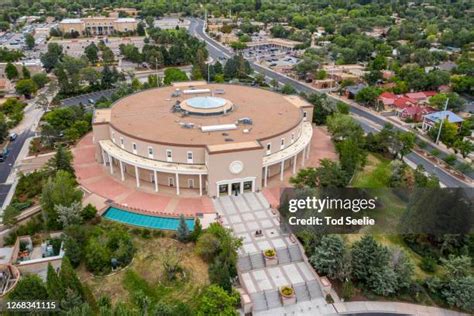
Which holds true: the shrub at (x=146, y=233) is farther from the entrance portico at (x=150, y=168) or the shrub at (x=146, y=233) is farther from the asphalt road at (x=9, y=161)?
the asphalt road at (x=9, y=161)

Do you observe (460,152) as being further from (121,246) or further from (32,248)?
(32,248)

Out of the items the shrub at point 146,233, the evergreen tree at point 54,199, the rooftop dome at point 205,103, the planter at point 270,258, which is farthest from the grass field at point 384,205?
the evergreen tree at point 54,199

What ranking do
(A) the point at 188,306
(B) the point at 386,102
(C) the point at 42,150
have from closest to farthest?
(A) the point at 188,306 → (C) the point at 42,150 → (B) the point at 386,102

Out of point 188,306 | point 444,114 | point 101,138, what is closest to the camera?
point 188,306

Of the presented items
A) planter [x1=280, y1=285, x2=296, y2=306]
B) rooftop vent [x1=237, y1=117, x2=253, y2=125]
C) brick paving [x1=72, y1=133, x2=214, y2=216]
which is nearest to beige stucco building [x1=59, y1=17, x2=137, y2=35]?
brick paving [x1=72, y1=133, x2=214, y2=216]

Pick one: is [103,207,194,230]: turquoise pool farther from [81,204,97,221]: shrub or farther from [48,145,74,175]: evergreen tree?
[48,145,74,175]: evergreen tree

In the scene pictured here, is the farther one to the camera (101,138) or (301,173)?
(101,138)

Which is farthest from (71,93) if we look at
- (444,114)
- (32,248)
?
(444,114)
